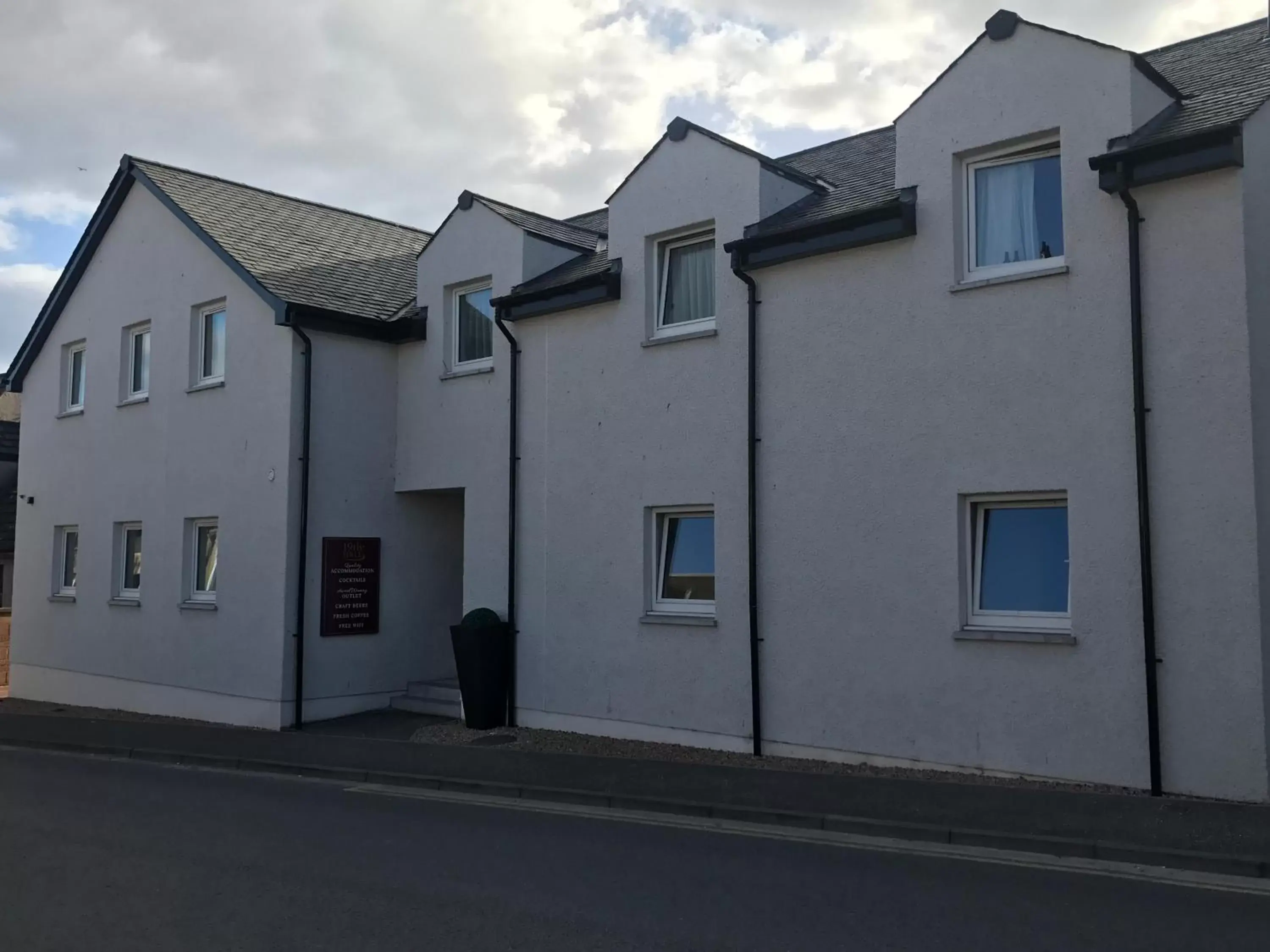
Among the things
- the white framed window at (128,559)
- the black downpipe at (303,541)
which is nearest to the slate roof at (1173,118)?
the black downpipe at (303,541)

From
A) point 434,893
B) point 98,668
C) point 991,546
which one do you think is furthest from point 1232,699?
point 98,668

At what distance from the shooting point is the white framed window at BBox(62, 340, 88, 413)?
20.1 meters

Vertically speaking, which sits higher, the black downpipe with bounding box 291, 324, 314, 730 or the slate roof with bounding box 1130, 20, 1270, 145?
the slate roof with bounding box 1130, 20, 1270, 145

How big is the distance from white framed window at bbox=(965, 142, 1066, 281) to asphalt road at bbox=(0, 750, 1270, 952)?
541cm

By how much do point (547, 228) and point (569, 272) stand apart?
1.49 m

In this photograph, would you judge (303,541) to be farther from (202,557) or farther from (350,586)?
(202,557)

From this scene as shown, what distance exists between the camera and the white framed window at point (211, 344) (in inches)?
669

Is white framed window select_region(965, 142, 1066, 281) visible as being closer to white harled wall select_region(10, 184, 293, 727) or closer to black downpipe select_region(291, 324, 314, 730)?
black downpipe select_region(291, 324, 314, 730)

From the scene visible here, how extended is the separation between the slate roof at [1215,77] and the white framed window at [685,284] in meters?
4.63

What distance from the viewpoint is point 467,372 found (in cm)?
1526

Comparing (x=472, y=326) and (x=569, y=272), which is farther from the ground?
(x=569, y=272)

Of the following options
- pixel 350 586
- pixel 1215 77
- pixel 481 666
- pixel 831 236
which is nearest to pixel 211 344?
pixel 350 586

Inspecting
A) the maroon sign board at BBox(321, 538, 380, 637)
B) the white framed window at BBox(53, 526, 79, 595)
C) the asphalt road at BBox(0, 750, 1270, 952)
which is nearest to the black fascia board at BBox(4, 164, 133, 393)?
the white framed window at BBox(53, 526, 79, 595)

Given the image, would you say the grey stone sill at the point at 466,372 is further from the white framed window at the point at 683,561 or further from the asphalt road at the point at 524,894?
the asphalt road at the point at 524,894
